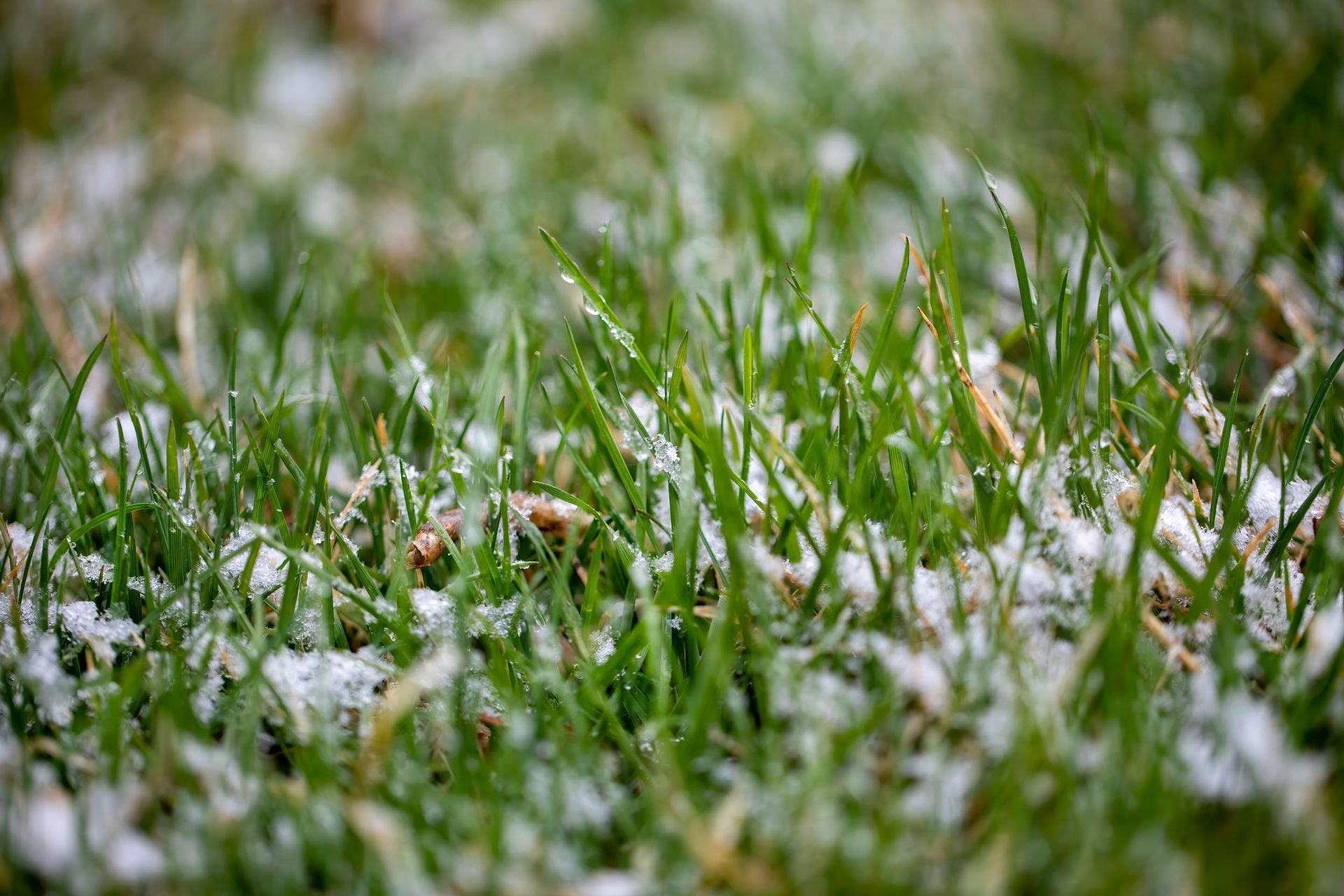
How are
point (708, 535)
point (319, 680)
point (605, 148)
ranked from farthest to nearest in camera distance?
point (605, 148)
point (708, 535)
point (319, 680)

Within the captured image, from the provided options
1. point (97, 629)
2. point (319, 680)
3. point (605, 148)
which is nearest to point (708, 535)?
point (319, 680)

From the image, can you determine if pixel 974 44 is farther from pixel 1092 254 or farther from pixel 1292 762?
pixel 1292 762

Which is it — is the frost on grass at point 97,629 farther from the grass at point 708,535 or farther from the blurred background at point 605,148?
the blurred background at point 605,148

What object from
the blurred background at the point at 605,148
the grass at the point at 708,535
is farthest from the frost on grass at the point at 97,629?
the blurred background at the point at 605,148

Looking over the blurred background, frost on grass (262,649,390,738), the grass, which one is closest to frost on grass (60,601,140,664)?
the grass

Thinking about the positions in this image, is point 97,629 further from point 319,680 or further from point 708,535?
point 708,535

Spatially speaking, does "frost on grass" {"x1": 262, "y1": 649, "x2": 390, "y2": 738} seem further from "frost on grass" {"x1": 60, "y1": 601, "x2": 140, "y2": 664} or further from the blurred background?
the blurred background

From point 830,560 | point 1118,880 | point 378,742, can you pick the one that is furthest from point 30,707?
point 1118,880
